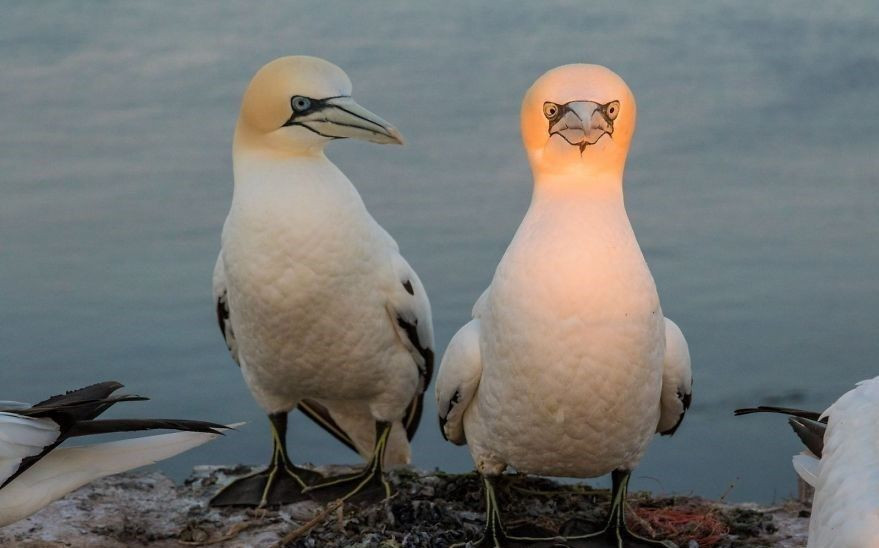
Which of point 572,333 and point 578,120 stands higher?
point 578,120

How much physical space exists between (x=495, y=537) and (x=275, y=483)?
170cm

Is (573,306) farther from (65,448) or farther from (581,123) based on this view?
(65,448)

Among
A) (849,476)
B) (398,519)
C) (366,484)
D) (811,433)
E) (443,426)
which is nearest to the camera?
(849,476)

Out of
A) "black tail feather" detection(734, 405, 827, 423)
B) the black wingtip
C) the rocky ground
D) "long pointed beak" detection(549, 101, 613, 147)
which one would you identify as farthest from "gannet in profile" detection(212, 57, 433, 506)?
"black tail feather" detection(734, 405, 827, 423)

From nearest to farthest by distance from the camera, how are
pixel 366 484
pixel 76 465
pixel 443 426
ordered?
pixel 76 465, pixel 443 426, pixel 366 484

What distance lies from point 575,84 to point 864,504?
2.09 meters

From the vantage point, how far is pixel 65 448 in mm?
6059

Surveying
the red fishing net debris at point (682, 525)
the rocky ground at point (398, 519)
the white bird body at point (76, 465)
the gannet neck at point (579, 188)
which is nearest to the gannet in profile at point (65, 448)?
the white bird body at point (76, 465)

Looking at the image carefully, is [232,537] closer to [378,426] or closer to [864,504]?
[378,426]

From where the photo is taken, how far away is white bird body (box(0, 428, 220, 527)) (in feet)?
19.5

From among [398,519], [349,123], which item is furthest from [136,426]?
[349,123]

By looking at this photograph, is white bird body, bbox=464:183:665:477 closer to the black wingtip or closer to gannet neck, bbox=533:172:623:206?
gannet neck, bbox=533:172:623:206

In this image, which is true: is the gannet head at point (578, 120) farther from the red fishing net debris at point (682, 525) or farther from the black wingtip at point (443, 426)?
the red fishing net debris at point (682, 525)

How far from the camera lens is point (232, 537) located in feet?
23.1
